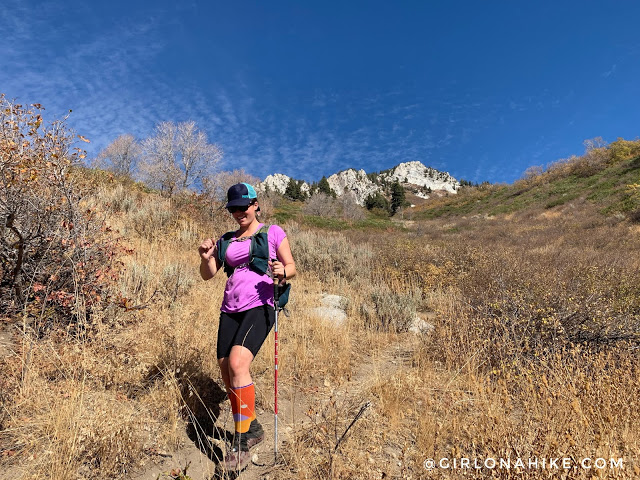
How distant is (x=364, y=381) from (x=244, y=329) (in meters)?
1.94

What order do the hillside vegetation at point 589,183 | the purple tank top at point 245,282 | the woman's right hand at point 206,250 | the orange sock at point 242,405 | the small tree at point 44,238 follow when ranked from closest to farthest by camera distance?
the orange sock at point 242,405 → the purple tank top at point 245,282 → the woman's right hand at point 206,250 → the small tree at point 44,238 → the hillside vegetation at point 589,183

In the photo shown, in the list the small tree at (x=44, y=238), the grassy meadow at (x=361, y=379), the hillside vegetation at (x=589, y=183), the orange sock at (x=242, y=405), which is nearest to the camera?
the grassy meadow at (x=361, y=379)

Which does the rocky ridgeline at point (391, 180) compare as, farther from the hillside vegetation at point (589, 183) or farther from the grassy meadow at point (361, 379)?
the grassy meadow at point (361, 379)

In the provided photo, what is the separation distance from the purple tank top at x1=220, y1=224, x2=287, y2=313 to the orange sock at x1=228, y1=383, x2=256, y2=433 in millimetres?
565

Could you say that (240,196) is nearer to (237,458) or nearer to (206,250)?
(206,250)

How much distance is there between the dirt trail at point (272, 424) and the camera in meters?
2.31

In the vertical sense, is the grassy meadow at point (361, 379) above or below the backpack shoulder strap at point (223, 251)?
below

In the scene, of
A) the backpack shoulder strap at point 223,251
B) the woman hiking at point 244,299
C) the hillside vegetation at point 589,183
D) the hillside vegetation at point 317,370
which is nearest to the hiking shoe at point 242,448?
the woman hiking at point 244,299

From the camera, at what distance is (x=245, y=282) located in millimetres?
2398

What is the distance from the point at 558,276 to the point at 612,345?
2.21 m

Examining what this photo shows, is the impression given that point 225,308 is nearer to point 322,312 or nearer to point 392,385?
point 392,385

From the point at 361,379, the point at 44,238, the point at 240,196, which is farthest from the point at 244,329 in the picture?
the point at 44,238

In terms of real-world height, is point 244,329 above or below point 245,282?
below

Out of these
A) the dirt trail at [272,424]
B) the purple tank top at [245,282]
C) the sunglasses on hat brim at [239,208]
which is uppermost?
the sunglasses on hat brim at [239,208]
